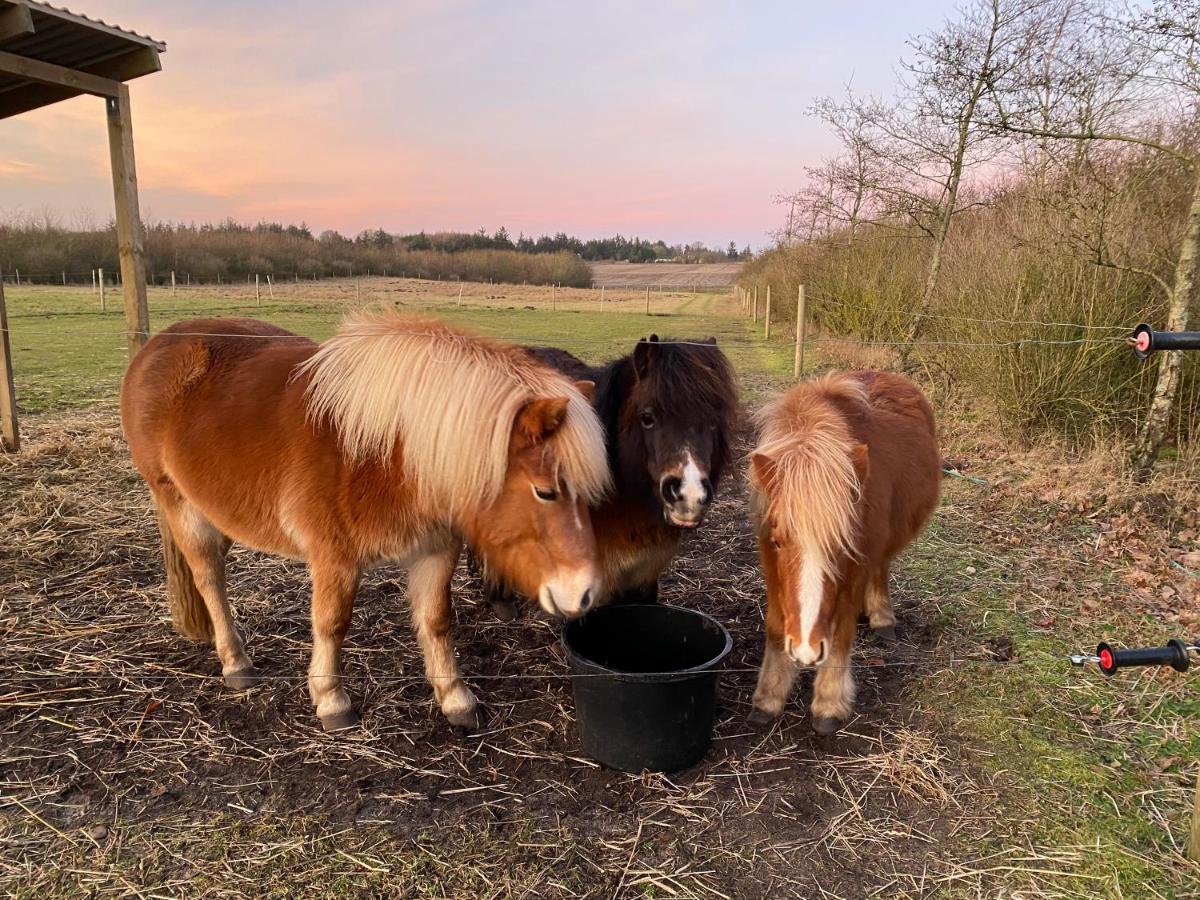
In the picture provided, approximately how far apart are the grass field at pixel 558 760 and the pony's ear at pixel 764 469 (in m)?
1.18

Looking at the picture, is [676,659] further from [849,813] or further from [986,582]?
[986,582]

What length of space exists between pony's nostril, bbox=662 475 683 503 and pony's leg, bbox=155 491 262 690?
7.22ft

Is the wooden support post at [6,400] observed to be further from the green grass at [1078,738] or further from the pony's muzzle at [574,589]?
the green grass at [1078,738]

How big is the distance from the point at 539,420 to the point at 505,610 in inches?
81.3

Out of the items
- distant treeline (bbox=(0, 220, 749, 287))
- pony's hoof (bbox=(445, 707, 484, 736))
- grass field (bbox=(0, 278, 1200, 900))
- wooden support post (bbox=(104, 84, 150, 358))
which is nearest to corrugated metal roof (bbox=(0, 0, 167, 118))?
wooden support post (bbox=(104, 84, 150, 358))

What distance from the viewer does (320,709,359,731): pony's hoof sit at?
3.06 meters

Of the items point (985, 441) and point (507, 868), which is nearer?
point (507, 868)

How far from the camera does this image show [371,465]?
2.79m

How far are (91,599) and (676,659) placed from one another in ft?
11.3

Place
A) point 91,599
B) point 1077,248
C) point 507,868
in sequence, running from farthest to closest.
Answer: point 1077,248
point 91,599
point 507,868

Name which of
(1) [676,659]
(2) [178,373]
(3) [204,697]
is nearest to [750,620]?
(1) [676,659]

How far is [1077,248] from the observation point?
713 centimetres

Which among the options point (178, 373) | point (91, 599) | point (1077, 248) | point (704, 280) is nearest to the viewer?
point (178, 373)

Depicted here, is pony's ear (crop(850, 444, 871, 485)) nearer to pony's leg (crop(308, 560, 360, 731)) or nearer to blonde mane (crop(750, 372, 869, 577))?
blonde mane (crop(750, 372, 869, 577))
